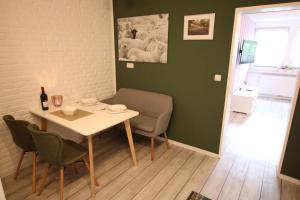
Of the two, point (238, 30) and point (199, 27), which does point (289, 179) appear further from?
point (199, 27)

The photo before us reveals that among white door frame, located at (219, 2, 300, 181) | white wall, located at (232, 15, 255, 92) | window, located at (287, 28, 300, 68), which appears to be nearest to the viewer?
white door frame, located at (219, 2, 300, 181)

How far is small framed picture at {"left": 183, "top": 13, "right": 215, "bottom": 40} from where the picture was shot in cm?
237

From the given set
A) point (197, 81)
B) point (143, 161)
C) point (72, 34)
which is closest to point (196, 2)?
point (197, 81)

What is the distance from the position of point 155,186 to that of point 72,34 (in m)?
2.29

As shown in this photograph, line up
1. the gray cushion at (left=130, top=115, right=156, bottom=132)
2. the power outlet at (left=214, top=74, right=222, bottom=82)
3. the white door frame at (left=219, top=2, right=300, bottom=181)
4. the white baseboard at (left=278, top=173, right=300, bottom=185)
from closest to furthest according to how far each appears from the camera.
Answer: the white door frame at (left=219, top=2, right=300, bottom=181)
the white baseboard at (left=278, top=173, right=300, bottom=185)
the power outlet at (left=214, top=74, right=222, bottom=82)
the gray cushion at (left=130, top=115, right=156, bottom=132)

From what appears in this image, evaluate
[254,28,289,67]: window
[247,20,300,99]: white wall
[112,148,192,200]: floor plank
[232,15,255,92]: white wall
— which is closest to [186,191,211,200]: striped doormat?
[112,148,192,200]: floor plank

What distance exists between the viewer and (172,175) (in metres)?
2.32

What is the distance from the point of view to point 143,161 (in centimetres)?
259

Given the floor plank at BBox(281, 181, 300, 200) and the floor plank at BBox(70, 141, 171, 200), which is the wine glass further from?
the floor plank at BBox(281, 181, 300, 200)

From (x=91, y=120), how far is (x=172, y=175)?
1.19 meters

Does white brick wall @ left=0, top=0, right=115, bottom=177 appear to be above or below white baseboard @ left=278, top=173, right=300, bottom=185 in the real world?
above

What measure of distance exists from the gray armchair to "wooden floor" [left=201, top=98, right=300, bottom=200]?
0.89 m

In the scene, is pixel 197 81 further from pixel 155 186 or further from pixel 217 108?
pixel 155 186

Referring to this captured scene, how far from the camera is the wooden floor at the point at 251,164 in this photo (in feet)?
6.70
